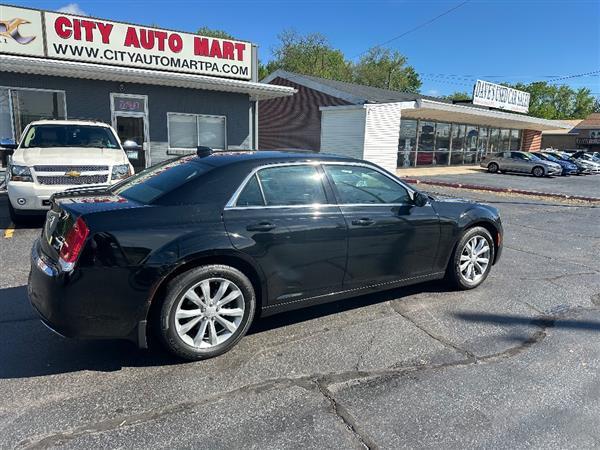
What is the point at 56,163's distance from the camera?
6.34 meters

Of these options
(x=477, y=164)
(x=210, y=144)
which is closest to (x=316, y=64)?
(x=477, y=164)

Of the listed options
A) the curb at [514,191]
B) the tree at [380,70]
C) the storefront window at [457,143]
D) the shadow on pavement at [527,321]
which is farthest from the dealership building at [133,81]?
the tree at [380,70]

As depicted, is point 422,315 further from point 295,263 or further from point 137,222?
point 137,222

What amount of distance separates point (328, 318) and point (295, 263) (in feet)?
2.66

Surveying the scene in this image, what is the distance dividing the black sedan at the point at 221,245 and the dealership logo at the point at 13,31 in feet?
30.5

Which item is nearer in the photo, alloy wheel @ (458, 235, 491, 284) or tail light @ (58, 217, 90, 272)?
tail light @ (58, 217, 90, 272)

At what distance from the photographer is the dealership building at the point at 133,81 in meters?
10.1

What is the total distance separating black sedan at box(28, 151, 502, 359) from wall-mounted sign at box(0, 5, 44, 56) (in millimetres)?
9171

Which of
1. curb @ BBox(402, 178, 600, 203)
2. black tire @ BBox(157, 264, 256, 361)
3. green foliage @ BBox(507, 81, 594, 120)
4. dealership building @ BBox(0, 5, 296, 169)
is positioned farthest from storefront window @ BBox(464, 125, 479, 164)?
green foliage @ BBox(507, 81, 594, 120)

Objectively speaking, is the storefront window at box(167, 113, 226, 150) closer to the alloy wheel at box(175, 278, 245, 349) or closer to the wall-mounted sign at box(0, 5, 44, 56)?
the wall-mounted sign at box(0, 5, 44, 56)

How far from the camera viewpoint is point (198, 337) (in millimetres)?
3031

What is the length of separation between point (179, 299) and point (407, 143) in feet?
74.9

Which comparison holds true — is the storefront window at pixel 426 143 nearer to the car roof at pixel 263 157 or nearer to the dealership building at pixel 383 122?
the dealership building at pixel 383 122

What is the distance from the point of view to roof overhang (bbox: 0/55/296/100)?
9.39 metres
